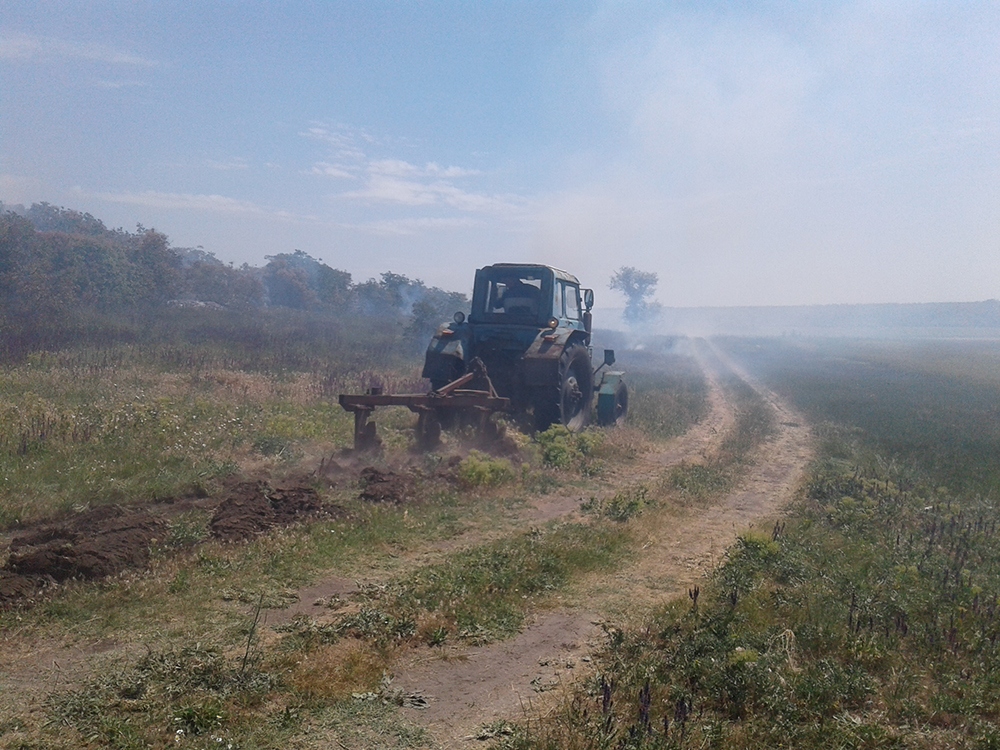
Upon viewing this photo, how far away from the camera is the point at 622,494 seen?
9.60 metres

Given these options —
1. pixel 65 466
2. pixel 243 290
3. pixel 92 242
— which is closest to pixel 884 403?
pixel 65 466

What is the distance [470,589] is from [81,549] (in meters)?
3.52

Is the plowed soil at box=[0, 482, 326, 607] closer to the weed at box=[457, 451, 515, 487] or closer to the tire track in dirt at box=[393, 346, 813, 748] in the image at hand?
the weed at box=[457, 451, 515, 487]

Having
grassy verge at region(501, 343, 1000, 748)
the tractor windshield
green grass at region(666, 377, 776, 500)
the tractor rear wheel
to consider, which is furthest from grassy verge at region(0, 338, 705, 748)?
the tractor windshield

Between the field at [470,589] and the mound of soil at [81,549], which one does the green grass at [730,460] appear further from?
the mound of soil at [81,549]

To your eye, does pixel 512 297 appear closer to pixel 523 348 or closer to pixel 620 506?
pixel 523 348

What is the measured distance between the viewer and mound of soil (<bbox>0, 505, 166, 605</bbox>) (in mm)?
5598

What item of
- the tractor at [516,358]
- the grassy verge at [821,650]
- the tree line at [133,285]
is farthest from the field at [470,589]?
the tree line at [133,285]

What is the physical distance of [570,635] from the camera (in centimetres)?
533

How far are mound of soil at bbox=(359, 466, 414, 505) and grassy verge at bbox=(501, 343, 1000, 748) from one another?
13.1 feet

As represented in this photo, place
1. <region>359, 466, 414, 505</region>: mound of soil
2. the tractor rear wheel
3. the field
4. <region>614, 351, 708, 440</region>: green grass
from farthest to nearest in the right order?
<region>614, 351, 708, 440</region>: green grass, the tractor rear wheel, <region>359, 466, 414, 505</region>: mound of soil, the field

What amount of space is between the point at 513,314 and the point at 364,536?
23.9 ft

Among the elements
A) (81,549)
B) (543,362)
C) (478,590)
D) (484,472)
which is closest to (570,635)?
(478,590)

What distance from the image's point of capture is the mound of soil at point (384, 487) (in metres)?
8.48
